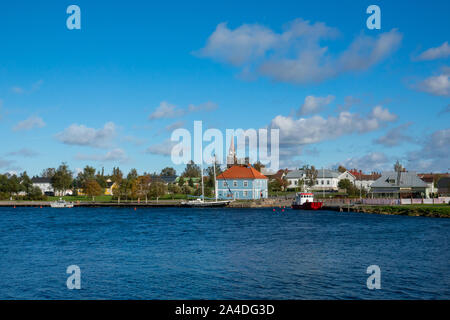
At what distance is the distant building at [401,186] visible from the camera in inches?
3967

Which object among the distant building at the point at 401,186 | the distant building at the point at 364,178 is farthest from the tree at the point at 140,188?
the distant building at the point at 364,178

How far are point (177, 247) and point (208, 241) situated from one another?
4811 mm

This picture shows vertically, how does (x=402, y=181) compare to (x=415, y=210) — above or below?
above

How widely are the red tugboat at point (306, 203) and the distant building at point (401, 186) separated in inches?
715

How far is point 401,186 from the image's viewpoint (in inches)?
4018

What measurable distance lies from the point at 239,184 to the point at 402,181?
3804cm

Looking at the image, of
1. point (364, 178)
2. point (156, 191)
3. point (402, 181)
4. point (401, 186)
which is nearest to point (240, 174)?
point (156, 191)

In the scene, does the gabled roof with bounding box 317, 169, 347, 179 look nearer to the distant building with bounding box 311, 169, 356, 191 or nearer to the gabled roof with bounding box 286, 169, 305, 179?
the distant building with bounding box 311, 169, 356, 191

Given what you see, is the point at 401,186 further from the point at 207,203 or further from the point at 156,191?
the point at 156,191

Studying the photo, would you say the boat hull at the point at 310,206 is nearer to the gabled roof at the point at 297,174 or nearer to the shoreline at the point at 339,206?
the shoreline at the point at 339,206

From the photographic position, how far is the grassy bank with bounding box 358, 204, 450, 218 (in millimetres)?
67625

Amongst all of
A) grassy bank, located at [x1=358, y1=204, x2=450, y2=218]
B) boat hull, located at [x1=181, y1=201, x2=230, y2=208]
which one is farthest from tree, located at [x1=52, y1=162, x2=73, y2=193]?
grassy bank, located at [x1=358, y1=204, x2=450, y2=218]

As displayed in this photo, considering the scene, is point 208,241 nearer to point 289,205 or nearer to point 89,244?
point 89,244

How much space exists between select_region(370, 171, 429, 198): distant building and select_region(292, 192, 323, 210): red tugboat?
18156 millimetres
